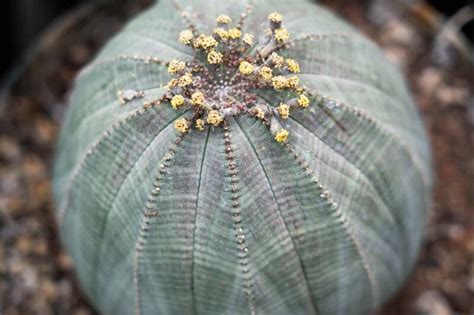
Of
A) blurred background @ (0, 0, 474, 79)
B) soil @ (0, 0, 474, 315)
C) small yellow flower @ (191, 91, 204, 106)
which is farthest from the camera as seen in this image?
blurred background @ (0, 0, 474, 79)

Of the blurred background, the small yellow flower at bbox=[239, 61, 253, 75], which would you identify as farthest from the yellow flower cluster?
the blurred background

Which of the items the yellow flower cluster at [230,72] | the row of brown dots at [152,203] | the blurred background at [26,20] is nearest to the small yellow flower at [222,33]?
the yellow flower cluster at [230,72]

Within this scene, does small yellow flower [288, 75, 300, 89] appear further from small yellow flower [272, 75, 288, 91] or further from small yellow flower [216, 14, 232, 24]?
small yellow flower [216, 14, 232, 24]

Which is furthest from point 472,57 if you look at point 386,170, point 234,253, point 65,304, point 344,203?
point 65,304

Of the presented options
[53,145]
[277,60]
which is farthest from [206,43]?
[53,145]

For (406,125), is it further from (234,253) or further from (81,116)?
(81,116)

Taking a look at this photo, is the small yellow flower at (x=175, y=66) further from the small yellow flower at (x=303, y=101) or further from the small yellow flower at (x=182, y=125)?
the small yellow flower at (x=303, y=101)

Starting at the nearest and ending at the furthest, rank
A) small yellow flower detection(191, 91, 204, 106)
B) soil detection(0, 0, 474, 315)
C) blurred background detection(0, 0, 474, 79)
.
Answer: small yellow flower detection(191, 91, 204, 106), soil detection(0, 0, 474, 315), blurred background detection(0, 0, 474, 79)
